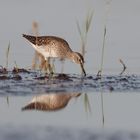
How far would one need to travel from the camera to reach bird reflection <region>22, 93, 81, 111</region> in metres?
11.3

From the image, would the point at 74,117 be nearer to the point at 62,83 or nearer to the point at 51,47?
the point at 62,83

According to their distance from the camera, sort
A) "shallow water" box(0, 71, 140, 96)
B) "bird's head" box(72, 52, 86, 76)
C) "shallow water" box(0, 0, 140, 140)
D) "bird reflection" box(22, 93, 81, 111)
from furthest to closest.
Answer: "bird's head" box(72, 52, 86, 76), "shallow water" box(0, 71, 140, 96), "bird reflection" box(22, 93, 81, 111), "shallow water" box(0, 0, 140, 140)

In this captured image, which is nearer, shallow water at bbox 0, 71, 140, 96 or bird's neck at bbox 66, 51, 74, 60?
shallow water at bbox 0, 71, 140, 96

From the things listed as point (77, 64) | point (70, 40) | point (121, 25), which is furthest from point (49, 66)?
point (121, 25)

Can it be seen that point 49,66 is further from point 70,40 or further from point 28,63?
point 70,40

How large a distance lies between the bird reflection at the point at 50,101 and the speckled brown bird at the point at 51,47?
9.09 feet

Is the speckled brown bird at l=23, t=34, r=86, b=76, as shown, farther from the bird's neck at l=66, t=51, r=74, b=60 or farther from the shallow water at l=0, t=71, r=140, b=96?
the shallow water at l=0, t=71, r=140, b=96

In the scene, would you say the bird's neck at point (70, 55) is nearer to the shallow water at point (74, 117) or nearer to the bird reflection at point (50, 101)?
the shallow water at point (74, 117)

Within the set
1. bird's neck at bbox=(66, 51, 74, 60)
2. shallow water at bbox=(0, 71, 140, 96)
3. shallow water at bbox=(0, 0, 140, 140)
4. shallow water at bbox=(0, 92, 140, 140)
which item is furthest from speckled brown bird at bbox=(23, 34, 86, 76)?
shallow water at bbox=(0, 92, 140, 140)

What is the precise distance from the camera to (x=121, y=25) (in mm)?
18266

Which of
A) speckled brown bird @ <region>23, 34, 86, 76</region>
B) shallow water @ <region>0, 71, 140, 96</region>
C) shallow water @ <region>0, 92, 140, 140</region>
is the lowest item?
shallow water @ <region>0, 92, 140, 140</region>

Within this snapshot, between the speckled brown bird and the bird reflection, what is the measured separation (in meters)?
2.77

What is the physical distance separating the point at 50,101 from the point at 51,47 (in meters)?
3.78

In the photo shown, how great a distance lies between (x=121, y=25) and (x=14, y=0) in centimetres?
365
